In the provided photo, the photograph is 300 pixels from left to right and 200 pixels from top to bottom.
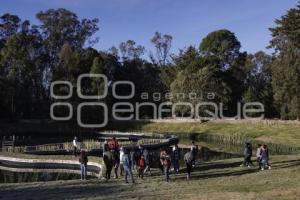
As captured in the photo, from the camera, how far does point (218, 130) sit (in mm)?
85688

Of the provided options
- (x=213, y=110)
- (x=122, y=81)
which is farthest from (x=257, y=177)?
(x=122, y=81)

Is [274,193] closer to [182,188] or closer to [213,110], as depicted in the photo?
[182,188]

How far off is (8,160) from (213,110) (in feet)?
186

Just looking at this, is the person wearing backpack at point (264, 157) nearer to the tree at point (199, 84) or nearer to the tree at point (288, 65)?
the tree at point (288, 65)

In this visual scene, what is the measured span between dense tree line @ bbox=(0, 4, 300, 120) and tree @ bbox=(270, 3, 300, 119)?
2.09 m

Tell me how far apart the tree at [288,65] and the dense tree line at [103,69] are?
82.2 inches

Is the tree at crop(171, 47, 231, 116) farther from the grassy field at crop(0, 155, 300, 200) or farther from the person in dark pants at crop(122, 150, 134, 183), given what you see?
the person in dark pants at crop(122, 150, 134, 183)

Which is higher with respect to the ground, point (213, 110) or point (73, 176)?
point (213, 110)

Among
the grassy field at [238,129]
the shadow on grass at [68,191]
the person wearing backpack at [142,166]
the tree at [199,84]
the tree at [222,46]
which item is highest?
the tree at [222,46]

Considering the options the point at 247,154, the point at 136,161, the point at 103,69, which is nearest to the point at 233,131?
the point at 103,69

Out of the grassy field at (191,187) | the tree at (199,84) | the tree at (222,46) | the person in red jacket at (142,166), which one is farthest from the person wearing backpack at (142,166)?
the tree at (222,46)

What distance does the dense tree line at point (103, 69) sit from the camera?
99.6 metres

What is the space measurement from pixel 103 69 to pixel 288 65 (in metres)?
37.4

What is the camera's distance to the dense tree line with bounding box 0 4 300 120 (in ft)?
327
